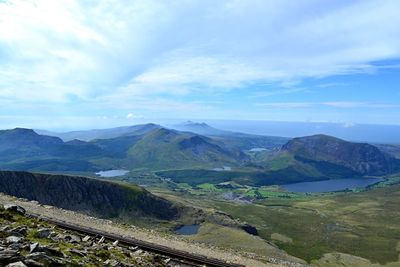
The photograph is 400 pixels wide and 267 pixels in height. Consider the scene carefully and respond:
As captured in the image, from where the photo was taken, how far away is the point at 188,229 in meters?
146

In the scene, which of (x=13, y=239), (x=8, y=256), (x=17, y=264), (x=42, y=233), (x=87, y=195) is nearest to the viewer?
(x=17, y=264)

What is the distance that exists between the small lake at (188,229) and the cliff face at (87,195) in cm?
870

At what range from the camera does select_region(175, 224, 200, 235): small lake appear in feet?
448

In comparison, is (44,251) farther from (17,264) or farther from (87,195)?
(87,195)

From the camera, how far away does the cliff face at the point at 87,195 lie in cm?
13638

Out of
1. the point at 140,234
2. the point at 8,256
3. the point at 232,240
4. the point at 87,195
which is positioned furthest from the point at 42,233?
the point at 87,195

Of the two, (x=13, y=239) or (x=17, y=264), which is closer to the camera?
(x=17, y=264)

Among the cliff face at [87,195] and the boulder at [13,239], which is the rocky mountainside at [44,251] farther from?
the cliff face at [87,195]

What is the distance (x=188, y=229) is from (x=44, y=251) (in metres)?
131

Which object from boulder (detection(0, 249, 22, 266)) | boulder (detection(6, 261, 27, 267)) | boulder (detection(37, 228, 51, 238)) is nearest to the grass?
boulder (detection(37, 228, 51, 238))

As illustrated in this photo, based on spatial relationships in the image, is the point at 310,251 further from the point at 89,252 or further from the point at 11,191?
the point at 89,252

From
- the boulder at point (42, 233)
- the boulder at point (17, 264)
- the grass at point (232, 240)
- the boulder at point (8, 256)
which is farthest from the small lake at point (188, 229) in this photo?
the boulder at point (17, 264)

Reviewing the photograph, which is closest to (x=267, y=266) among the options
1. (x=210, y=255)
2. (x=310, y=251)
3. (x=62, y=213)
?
(x=210, y=255)

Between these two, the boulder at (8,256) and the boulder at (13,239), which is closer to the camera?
the boulder at (8,256)
